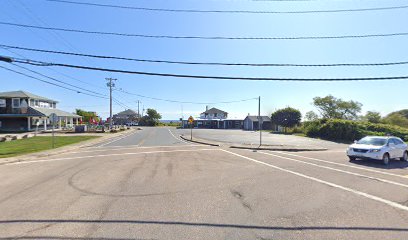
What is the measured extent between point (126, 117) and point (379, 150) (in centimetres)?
12634

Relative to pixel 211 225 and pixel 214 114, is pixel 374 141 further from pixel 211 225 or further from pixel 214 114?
pixel 214 114

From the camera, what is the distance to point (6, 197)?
23.6 feet

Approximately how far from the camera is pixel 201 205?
21.0ft

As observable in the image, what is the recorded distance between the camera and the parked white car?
1412cm

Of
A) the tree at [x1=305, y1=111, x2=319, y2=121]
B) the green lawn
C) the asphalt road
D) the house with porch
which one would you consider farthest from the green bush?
the house with porch

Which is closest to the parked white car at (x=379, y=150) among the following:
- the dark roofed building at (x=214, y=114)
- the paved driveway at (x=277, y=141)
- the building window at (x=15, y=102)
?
the paved driveway at (x=277, y=141)

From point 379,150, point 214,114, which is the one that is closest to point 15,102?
point 379,150

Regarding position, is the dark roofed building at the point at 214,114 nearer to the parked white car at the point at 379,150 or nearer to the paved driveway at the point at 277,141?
the paved driveway at the point at 277,141

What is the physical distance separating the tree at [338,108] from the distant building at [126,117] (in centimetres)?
8369

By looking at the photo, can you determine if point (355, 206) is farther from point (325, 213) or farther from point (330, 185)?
point (330, 185)

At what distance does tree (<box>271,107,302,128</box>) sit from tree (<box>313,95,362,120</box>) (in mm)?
19460

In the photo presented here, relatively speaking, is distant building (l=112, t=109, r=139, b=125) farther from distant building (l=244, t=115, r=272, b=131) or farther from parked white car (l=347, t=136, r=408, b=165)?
parked white car (l=347, t=136, r=408, b=165)

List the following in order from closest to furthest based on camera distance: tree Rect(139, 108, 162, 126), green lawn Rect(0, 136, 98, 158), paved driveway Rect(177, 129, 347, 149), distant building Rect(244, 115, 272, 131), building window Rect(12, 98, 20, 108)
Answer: green lawn Rect(0, 136, 98, 158) < paved driveway Rect(177, 129, 347, 149) < building window Rect(12, 98, 20, 108) < distant building Rect(244, 115, 272, 131) < tree Rect(139, 108, 162, 126)

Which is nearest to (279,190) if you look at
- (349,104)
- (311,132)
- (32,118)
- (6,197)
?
(6,197)
